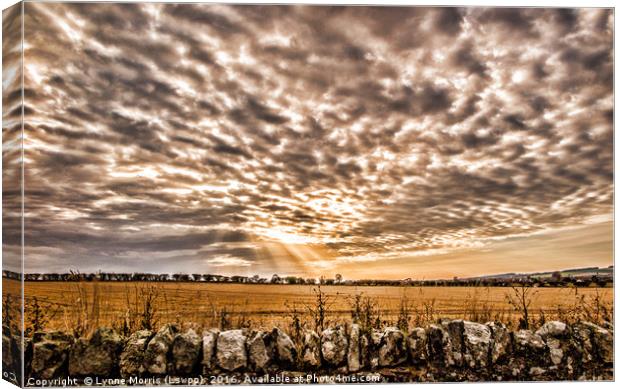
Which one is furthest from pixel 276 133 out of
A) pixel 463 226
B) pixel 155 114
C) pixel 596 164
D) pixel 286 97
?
pixel 596 164

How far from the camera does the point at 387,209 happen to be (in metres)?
12.4

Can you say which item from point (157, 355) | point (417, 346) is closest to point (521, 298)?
point (417, 346)

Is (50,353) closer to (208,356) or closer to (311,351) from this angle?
(208,356)

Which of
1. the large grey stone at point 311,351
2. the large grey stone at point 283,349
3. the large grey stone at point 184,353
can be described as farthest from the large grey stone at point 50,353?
the large grey stone at point 311,351

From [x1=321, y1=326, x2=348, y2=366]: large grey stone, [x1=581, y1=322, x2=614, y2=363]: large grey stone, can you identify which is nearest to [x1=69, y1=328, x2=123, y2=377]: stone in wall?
[x1=321, y1=326, x2=348, y2=366]: large grey stone

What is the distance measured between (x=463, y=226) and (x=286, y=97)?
13.6 feet

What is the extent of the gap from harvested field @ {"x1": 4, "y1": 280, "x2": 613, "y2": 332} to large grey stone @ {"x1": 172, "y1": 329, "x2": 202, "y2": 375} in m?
0.37

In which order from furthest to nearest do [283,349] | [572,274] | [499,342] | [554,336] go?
[572,274]
[554,336]
[499,342]
[283,349]

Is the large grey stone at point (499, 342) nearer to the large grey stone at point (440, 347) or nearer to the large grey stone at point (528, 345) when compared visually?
the large grey stone at point (528, 345)

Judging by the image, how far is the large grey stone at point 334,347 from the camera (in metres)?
Answer: 12.0

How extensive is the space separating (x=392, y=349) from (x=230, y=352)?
292 centimetres

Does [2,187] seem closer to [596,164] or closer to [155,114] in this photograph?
[155,114]

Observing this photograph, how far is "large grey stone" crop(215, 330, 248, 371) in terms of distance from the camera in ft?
38.2

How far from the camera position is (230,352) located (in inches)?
460
